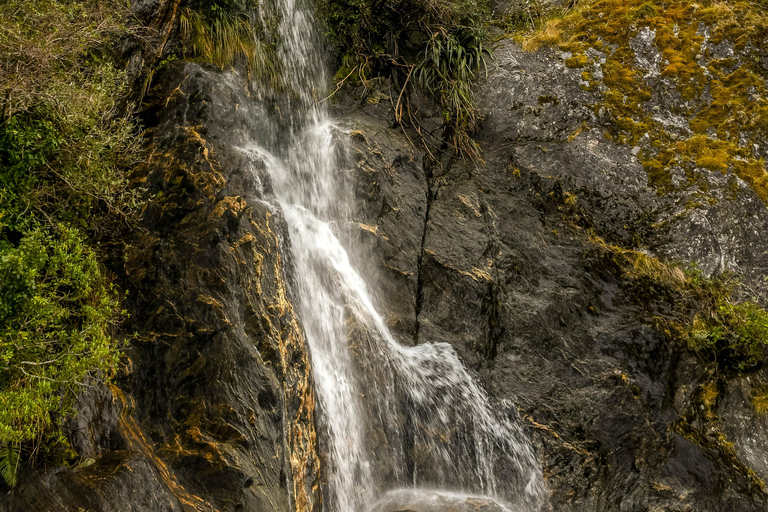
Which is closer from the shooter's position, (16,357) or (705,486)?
(16,357)

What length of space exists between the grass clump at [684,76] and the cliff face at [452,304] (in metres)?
0.31

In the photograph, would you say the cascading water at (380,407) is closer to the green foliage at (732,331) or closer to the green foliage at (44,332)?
the green foliage at (44,332)

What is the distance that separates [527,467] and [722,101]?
663 cm

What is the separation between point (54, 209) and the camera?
4.96 m

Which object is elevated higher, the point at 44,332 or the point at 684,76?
the point at 684,76

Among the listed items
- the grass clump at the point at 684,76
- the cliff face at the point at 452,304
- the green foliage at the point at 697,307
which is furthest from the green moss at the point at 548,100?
the green foliage at the point at 697,307

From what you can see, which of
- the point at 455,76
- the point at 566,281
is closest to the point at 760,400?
the point at 566,281

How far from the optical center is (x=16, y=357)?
387 centimetres

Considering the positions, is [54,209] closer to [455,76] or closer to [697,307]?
[455,76]

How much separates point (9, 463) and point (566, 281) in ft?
21.0

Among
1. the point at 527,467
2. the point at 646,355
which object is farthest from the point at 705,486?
the point at 527,467

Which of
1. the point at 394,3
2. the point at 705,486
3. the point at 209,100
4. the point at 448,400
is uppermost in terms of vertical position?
the point at 394,3

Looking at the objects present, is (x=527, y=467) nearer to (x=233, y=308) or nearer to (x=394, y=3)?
(x=233, y=308)

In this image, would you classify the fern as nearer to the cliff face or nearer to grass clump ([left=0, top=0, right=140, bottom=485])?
grass clump ([left=0, top=0, right=140, bottom=485])
